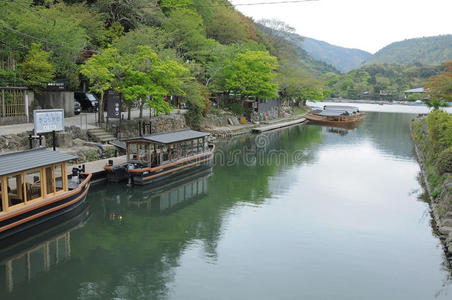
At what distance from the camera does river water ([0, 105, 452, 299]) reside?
453 inches

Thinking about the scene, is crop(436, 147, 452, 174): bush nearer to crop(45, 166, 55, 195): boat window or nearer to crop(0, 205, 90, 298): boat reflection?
crop(0, 205, 90, 298): boat reflection

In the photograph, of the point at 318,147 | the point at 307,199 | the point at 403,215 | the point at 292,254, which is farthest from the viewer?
the point at 318,147

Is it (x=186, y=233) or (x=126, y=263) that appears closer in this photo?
(x=126, y=263)

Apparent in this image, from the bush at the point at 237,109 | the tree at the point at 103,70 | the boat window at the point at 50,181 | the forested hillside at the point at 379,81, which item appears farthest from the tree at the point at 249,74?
the forested hillside at the point at 379,81

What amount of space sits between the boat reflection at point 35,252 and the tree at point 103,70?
43.8ft

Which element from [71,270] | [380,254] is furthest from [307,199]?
[71,270]

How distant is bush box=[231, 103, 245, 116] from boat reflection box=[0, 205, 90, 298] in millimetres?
36540

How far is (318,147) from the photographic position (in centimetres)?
3988

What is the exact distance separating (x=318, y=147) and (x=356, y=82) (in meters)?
119

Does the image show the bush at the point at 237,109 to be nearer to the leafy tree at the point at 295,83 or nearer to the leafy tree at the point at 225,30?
the leafy tree at the point at 225,30

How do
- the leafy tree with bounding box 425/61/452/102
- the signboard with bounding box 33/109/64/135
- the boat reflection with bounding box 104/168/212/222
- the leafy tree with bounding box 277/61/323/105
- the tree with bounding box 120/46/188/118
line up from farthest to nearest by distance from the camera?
the leafy tree with bounding box 277/61/323/105
the leafy tree with bounding box 425/61/452/102
the tree with bounding box 120/46/188/118
the signboard with bounding box 33/109/64/135
the boat reflection with bounding box 104/168/212/222

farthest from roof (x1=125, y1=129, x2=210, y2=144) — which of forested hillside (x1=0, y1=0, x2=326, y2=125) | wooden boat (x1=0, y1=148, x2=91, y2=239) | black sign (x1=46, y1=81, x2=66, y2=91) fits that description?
black sign (x1=46, y1=81, x2=66, y2=91)

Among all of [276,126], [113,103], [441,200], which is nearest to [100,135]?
[113,103]

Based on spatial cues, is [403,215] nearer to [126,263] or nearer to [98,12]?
[126,263]
